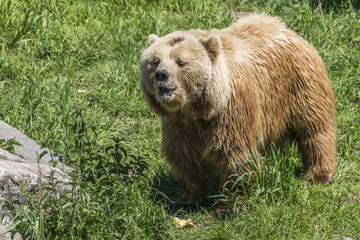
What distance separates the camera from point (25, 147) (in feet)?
17.9

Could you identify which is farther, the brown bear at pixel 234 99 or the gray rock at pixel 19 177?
the brown bear at pixel 234 99

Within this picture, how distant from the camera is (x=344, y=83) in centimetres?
754

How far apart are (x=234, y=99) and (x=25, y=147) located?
6.55ft

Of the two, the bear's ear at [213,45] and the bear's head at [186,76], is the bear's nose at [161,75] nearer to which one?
the bear's head at [186,76]

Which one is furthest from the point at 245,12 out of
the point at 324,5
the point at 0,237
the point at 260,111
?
the point at 0,237

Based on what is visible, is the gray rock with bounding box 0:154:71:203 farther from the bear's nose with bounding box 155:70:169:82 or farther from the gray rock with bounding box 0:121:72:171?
the bear's nose with bounding box 155:70:169:82

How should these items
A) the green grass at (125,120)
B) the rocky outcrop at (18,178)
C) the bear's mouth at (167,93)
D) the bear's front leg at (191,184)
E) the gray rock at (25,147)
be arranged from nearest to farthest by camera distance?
the rocky outcrop at (18,178) → the green grass at (125,120) → the bear's mouth at (167,93) → the gray rock at (25,147) → the bear's front leg at (191,184)

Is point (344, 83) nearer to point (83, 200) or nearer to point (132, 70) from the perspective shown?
point (132, 70)

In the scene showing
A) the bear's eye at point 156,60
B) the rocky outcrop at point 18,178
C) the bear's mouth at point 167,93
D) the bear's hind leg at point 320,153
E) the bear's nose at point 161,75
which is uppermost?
the bear's eye at point 156,60

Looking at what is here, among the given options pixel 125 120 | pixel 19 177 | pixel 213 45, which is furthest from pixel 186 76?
pixel 125 120

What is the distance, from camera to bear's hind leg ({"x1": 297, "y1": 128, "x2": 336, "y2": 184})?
5.79 m

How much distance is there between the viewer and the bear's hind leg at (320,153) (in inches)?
228

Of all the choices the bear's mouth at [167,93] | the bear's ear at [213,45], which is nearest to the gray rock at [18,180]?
the bear's mouth at [167,93]

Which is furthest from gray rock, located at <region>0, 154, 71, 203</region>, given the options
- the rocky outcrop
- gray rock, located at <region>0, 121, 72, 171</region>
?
gray rock, located at <region>0, 121, 72, 171</region>
